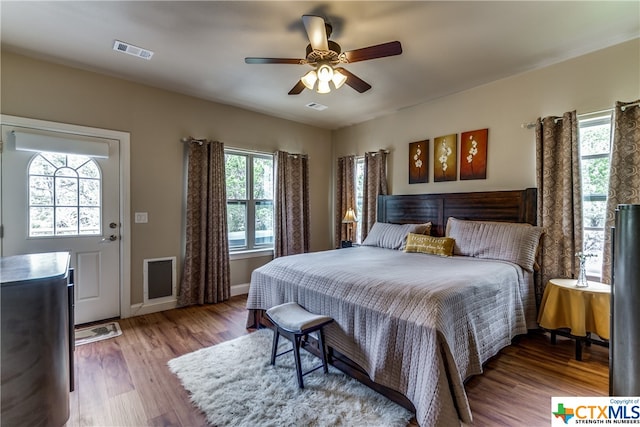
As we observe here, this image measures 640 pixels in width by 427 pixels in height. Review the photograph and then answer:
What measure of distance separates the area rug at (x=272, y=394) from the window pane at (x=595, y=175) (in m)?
2.71

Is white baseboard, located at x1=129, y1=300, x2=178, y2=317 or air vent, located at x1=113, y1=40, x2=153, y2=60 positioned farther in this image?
white baseboard, located at x1=129, y1=300, x2=178, y2=317

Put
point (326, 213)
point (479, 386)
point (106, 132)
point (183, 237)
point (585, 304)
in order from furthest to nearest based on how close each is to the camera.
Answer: point (326, 213) < point (183, 237) < point (106, 132) < point (585, 304) < point (479, 386)

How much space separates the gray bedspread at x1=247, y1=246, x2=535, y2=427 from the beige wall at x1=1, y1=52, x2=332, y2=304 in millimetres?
1747

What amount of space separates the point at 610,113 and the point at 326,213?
388cm

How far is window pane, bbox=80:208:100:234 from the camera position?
3.15m

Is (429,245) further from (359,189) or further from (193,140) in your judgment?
(193,140)

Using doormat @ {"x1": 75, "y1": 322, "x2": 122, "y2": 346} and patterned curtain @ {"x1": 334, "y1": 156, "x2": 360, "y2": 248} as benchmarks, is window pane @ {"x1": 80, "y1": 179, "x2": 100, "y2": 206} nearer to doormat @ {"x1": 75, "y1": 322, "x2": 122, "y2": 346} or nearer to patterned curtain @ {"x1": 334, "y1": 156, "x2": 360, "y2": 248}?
doormat @ {"x1": 75, "y1": 322, "x2": 122, "y2": 346}

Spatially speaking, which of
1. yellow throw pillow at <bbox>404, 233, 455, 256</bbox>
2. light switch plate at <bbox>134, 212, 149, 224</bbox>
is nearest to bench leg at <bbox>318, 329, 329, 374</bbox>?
yellow throw pillow at <bbox>404, 233, 455, 256</bbox>

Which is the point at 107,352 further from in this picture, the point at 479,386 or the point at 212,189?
the point at 479,386

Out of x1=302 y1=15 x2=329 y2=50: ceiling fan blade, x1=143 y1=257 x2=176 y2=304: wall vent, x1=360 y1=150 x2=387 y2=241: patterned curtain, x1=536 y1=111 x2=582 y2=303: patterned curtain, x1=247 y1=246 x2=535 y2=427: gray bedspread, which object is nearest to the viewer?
x1=247 y1=246 x2=535 y2=427: gray bedspread

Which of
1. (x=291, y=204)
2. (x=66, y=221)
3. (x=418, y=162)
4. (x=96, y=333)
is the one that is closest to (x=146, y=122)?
(x=66, y=221)

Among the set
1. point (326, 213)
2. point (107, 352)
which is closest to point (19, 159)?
point (107, 352)

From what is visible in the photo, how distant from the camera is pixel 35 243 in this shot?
2891mm

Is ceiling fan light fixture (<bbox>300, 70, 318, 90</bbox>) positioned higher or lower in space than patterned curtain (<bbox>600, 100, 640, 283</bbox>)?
higher
